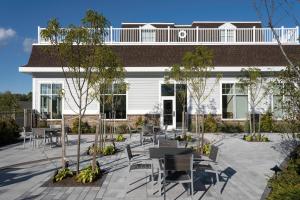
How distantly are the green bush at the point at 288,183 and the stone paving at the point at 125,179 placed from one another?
0.64 m

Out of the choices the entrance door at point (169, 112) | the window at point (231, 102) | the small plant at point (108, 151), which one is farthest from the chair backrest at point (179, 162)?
the window at point (231, 102)

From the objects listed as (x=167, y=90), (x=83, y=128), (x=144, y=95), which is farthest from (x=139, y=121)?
(x=83, y=128)

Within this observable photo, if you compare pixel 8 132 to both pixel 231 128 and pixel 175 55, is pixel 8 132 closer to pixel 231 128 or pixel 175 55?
pixel 175 55

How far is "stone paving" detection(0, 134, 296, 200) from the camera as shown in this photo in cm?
754

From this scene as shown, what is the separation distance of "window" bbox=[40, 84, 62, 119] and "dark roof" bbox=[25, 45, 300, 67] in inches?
62.4

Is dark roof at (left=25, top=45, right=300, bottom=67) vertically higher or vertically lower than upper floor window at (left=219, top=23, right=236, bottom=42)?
lower

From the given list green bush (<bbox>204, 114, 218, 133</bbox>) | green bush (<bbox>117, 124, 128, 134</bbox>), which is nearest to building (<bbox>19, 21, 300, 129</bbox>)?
green bush (<bbox>117, 124, 128, 134</bbox>)

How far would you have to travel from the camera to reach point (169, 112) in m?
23.8

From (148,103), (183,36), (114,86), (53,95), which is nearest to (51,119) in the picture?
(53,95)

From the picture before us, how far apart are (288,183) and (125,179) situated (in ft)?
13.0

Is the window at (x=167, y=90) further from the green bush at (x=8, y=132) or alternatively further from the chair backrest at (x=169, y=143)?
the chair backrest at (x=169, y=143)

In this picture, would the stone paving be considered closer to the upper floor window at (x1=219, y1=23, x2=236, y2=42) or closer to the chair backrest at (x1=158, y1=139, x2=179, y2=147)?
the chair backrest at (x1=158, y1=139, x2=179, y2=147)

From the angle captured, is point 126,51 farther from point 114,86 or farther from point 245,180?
point 245,180

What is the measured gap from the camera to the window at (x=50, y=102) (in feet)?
76.8
